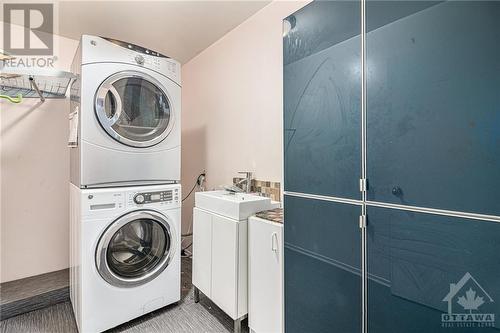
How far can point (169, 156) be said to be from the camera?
2.11m

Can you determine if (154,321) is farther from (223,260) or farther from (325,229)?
(325,229)

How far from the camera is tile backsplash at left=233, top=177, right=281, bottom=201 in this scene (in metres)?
2.09

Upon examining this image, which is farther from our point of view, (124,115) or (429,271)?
(124,115)

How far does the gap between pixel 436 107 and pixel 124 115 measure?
6.13 feet

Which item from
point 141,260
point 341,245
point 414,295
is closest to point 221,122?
point 141,260

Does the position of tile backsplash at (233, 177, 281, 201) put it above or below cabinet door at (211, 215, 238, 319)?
above

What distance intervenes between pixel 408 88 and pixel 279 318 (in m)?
1.35

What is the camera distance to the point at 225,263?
1807mm

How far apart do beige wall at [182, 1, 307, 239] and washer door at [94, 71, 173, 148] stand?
2.37 feet

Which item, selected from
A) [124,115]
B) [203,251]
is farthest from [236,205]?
[124,115]

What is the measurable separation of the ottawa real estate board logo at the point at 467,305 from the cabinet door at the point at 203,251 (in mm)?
1441

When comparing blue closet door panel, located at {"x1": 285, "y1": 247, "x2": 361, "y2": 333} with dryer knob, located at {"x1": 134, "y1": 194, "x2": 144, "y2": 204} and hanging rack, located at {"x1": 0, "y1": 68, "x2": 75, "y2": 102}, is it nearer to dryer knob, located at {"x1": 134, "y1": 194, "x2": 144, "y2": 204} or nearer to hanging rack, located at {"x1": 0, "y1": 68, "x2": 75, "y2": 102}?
dryer knob, located at {"x1": 134, "y1": 194, "x2": 144, "y2": 204}

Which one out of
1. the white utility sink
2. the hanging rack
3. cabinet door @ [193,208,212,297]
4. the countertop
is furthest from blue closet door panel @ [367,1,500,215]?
the hanging rack

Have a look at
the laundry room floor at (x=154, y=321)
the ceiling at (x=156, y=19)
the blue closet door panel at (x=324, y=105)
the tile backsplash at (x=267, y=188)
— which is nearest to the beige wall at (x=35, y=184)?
the ceiling at (x=156, y=19)
